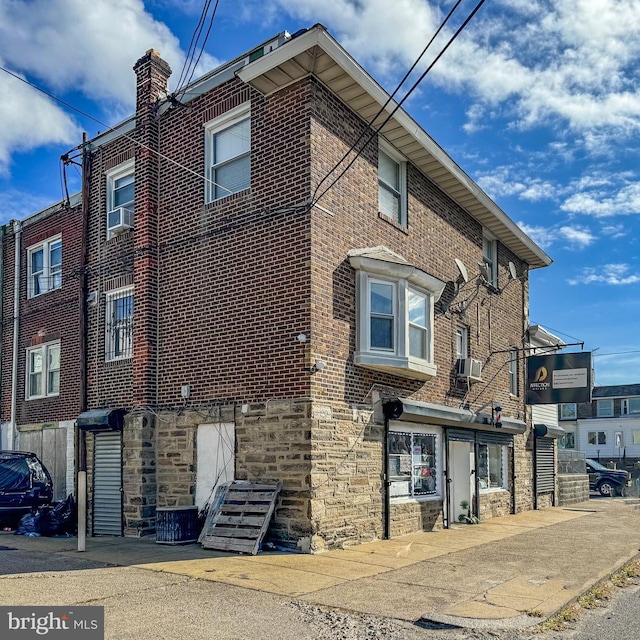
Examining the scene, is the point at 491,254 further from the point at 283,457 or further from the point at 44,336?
the point at 44,336

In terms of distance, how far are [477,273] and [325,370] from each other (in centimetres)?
770

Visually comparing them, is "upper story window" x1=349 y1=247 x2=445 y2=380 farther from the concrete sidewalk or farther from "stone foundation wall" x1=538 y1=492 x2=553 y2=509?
"stone foundation wall" x1=538 y1=492 x2=553 y2=509

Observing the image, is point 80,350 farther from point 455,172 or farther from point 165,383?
point 455,172

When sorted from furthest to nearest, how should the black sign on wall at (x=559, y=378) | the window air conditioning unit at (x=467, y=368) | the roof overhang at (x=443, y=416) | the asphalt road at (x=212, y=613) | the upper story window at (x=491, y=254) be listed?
the upper story window at (x=491, y=254) → the black sign on wall at (x=559, y=378) → the window air conditioning unit at (x=467, y=368) → the roof overhang at (x=443, y=416) → the asphalt road at (x=212, y=613)

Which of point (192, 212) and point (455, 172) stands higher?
point (455, 172)

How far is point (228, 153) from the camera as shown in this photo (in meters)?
13.4

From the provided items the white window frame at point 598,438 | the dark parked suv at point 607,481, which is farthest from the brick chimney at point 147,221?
the white window frame at point 598,438

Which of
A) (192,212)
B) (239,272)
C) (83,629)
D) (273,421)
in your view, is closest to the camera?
(83,629)

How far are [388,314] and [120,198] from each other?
6.67m

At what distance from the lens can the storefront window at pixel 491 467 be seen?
17.5m

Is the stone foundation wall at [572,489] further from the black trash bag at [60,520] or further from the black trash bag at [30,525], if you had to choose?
the black trash bag at [30,525]

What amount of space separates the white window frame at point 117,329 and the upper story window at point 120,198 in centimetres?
134

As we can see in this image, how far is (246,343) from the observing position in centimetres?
1233

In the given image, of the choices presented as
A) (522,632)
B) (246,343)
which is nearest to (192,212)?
(246,343)
